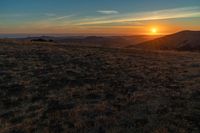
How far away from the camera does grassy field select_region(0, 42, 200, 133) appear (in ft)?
25.9

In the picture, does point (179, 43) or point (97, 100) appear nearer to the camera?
point (97, 100)

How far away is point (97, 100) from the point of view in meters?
10.6

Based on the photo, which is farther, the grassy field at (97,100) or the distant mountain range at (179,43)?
the distant mountain range at (179,43)

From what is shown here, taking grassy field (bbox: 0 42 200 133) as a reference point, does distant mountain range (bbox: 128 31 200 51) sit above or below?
below

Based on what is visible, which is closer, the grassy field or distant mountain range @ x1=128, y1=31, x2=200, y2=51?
the grassy field

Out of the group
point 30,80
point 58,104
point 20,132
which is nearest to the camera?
point 20,132

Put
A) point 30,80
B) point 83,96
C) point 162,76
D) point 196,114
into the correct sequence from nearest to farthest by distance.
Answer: point 196,114, point 83,96, point 30,80, point 162,76

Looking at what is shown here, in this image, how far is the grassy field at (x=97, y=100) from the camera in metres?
7.89

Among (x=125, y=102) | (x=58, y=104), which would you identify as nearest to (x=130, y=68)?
(x=125, y=102)

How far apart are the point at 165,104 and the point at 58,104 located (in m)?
4.54

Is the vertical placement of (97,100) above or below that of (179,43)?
above

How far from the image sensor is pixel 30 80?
13.6 m

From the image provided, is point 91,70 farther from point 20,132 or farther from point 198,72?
point 20,132

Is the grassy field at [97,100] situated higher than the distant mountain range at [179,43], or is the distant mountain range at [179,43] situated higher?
the grassy field at [97,100]
